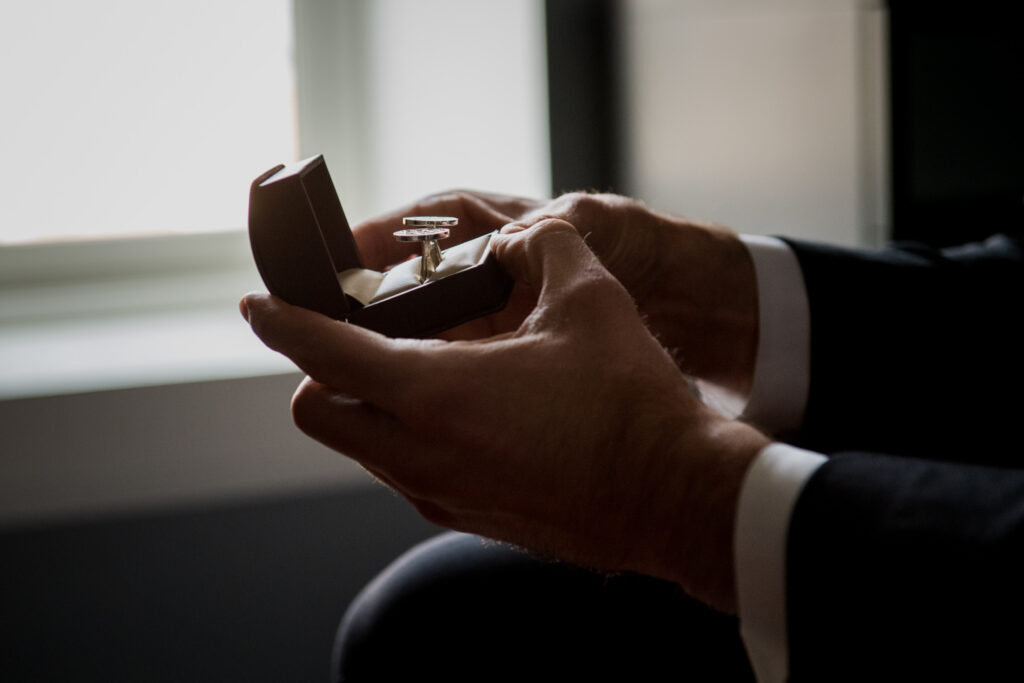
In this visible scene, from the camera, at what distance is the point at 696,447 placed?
0.42 metres

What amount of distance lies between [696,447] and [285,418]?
66cm

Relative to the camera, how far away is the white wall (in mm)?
911

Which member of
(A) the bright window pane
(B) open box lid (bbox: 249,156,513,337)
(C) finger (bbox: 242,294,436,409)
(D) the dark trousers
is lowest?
(D) the dark trousers

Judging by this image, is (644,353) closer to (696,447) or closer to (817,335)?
(696,447)

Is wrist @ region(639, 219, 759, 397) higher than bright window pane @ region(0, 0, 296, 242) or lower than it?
lower

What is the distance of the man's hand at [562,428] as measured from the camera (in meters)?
0.41

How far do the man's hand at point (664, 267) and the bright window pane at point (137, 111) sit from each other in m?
0.58

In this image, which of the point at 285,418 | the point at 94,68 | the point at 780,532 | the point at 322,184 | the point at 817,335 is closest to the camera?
the point at 780,532

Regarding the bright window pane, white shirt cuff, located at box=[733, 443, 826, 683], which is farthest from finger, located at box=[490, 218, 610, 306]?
the bright window pane

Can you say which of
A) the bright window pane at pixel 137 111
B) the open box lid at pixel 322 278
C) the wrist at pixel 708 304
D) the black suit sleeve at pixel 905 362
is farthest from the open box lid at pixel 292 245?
the bright window pane at pixel 137 111

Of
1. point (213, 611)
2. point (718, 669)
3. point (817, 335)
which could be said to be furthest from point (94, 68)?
point (718, 669)

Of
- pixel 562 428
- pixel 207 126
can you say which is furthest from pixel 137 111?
pixel 562 428

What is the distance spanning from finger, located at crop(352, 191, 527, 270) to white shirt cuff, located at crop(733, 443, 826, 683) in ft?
1.10

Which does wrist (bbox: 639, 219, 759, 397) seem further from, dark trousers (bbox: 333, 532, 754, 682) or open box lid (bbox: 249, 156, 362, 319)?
open box lid (bbox: 249, 156, 362, 319)
